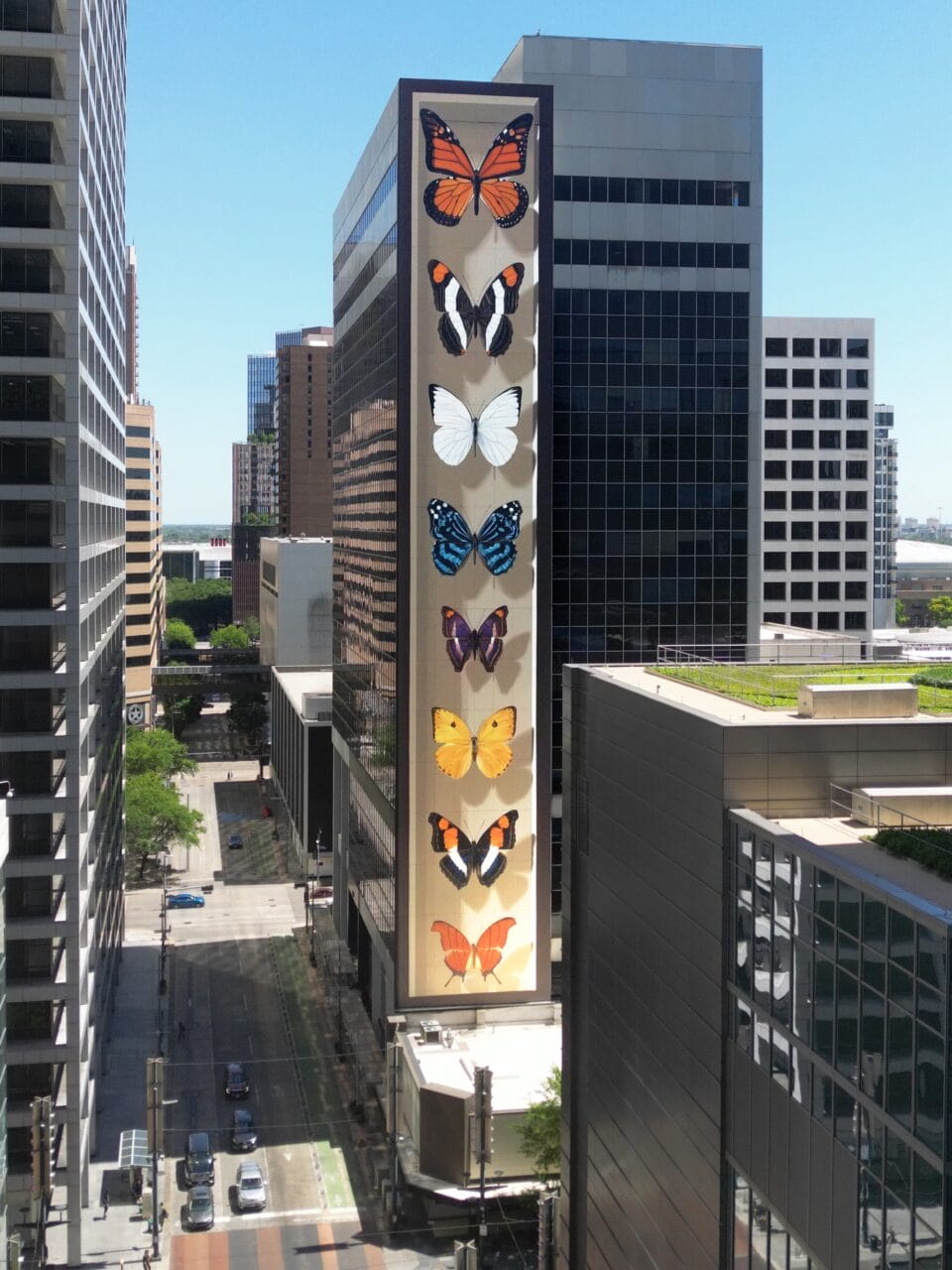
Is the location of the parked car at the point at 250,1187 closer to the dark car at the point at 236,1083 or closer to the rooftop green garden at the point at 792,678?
the dark car at the point at 236,1083

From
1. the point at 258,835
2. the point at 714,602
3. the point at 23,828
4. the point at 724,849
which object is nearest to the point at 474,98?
the point at 714,602

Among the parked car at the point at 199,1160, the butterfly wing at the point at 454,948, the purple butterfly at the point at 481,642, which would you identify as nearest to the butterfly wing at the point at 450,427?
the purple butterfly at the point at 481,642

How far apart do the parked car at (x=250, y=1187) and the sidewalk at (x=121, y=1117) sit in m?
3.69

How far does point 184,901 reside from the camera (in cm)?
11912

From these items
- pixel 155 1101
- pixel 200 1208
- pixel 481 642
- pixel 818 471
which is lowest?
pixel 200 1208

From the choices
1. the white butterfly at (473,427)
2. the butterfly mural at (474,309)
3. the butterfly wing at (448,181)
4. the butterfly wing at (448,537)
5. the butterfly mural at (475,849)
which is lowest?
the butterfly mural at (475,849)

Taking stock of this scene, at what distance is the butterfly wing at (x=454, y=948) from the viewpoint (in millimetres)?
73812

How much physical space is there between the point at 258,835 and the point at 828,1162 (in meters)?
122

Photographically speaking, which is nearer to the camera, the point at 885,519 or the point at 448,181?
the point at 448,181

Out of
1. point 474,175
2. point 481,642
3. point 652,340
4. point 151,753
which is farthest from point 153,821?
point 474,175

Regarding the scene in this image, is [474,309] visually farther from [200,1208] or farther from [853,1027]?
[853,1027]

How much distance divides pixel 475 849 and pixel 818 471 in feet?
209

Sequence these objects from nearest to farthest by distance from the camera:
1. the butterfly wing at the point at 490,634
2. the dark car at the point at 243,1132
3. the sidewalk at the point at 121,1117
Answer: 1. the sidewalk at the point at 121,1117
2. the dark car at the point at 243,1132
3. the butterfly wing at the point at 490,634

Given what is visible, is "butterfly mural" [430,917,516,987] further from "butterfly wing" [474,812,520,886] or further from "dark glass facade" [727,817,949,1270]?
"dark glass facade" [727,817,949,1270]
